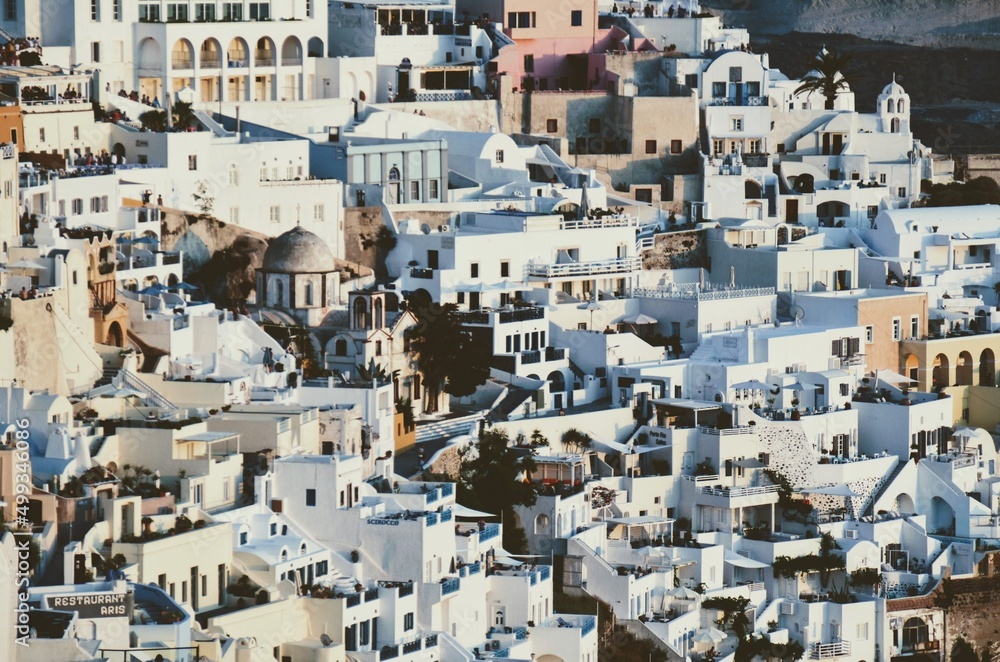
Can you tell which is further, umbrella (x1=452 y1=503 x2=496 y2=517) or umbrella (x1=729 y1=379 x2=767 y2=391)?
umbrella (x1=729 y1=379 x2=767 y2=391)

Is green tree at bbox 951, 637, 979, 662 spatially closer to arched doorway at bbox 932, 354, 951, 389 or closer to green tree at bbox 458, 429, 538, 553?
arched doorway at bbox 932, 354, 951, 389

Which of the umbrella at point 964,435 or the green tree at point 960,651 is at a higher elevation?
the umbrella at point 964,435

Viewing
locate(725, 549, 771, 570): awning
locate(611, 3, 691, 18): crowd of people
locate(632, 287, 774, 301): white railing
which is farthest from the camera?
locate(611, 3, 691, 18): crowd of people

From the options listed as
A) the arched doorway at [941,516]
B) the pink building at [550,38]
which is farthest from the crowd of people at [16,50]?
the arched doorway at [941,516]

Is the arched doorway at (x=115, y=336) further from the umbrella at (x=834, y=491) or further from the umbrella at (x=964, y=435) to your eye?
the umbrella at (x=964, y=435)

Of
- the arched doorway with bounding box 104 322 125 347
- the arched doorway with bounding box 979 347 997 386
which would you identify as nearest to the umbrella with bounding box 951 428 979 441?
the arched doorway with bounding box 979 347 997 386

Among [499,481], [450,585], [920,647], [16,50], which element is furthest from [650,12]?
[450,585]
